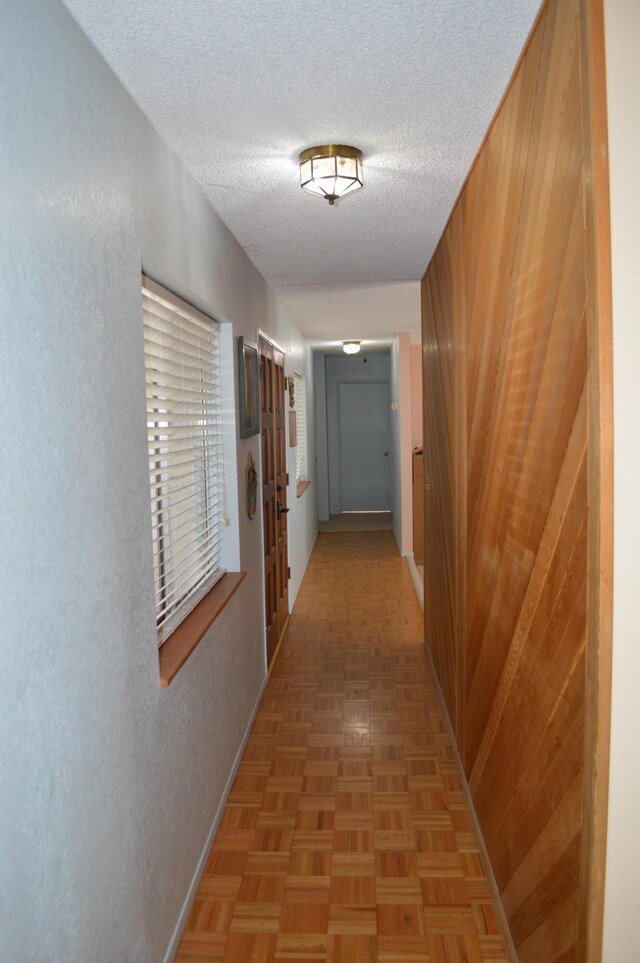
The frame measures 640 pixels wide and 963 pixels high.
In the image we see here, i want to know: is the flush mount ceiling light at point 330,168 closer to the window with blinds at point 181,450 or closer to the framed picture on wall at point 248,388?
the window with blinds at point 181,450

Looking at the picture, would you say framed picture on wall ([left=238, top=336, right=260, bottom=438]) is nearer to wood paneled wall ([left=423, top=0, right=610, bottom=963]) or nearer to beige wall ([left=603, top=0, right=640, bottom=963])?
wood paneled wall ([left=423, top=0, right=610, bottom=963])

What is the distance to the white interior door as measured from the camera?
1128 centimetres

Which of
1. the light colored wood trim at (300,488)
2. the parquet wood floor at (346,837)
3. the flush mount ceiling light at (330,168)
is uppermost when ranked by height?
the flush mount ceiling light at (330,168)

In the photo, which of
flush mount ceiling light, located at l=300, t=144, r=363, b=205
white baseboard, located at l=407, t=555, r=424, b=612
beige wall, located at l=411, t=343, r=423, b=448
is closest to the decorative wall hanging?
flush mount ceiling light, located at l=300, t=144, r=363, b=205

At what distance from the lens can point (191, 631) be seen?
2547 mm

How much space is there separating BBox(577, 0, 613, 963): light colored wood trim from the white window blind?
6.28 meters

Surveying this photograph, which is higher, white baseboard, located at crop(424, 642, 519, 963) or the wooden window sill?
the wooden window sill

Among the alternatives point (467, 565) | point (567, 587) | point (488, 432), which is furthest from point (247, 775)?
point (567, 587)

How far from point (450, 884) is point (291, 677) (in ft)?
6.89

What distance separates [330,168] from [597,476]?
5.13 feet

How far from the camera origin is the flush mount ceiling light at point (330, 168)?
2459 mm

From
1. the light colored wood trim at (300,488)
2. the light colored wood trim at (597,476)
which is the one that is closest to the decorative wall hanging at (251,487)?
the light colored wood trim at (597,476)

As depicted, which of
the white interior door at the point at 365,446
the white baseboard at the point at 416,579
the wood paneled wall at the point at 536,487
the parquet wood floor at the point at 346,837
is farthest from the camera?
the white interior door at the point at 365,446

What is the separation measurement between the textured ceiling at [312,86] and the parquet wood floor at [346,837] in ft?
8.16
